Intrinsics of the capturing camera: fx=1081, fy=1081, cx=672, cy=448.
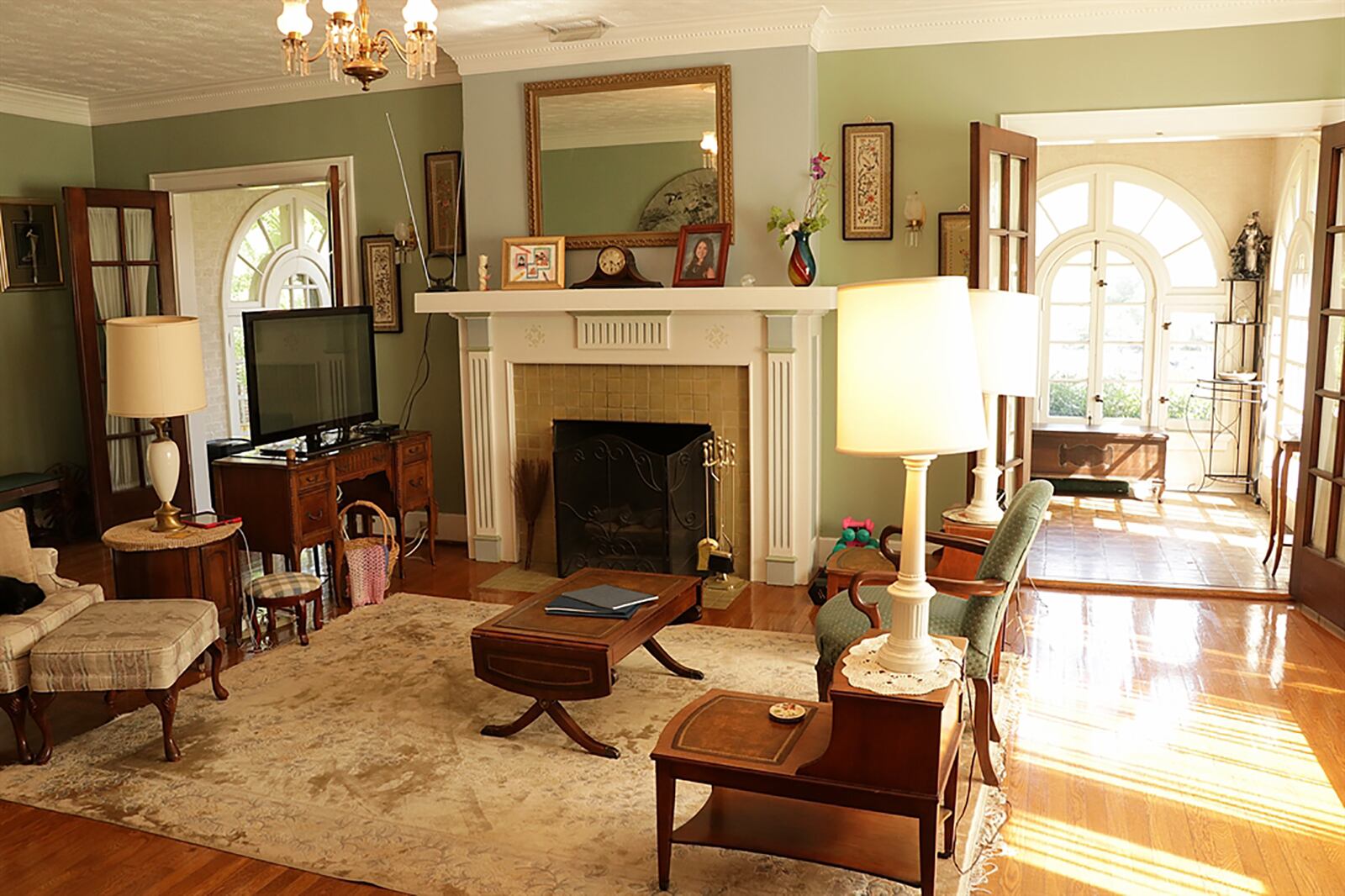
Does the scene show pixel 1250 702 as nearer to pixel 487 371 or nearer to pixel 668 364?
pixel 668 364

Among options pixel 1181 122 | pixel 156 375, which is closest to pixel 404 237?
pixel 156 375

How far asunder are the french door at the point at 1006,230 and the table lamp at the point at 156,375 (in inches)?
135

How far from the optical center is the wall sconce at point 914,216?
17.9 ft

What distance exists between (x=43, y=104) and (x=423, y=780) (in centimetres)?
575

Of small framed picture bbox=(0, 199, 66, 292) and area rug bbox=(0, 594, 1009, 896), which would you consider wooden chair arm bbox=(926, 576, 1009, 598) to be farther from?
small framed picture bbox=(0, 199, 66, 292)

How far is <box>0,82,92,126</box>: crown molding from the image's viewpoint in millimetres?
6691

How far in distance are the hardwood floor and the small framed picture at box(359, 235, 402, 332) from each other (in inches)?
89.6

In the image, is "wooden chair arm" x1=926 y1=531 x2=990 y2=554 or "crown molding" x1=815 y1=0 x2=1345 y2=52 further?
"crown molding" x1=815 y1=0 x2=1345 y2=52

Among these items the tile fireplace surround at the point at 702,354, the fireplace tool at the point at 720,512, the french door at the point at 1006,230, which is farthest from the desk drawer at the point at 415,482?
the french door at the point at 1006,230

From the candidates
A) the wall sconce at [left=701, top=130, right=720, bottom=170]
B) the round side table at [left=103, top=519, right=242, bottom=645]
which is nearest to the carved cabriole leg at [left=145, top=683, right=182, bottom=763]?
the round side table at [left=103, top=519, right=242, bottom=645]

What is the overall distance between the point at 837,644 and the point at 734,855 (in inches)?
28.7

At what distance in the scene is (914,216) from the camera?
546 centimetres

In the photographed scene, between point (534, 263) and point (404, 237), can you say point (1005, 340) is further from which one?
point (404, 237)

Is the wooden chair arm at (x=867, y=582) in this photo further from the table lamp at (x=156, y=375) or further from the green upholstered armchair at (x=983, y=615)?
the table lamp at (x=156, y=375)
